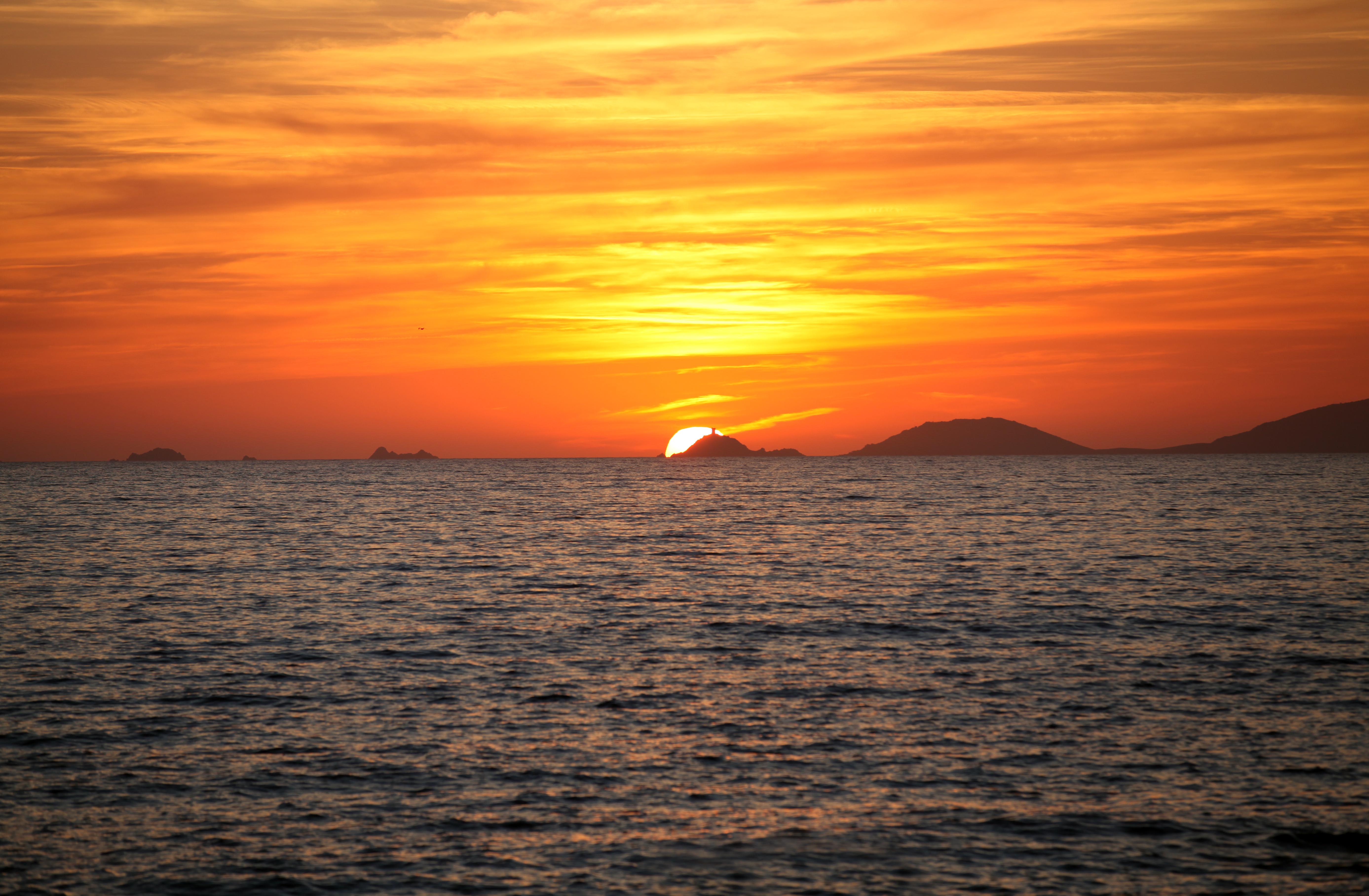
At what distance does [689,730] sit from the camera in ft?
79.5

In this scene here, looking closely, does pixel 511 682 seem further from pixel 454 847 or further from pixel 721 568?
pixel 721 568

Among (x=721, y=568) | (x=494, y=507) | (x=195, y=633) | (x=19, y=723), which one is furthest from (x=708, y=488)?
(x=19, y=723)

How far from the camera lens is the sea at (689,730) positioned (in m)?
16.8

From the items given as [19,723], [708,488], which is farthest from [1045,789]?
[708,488]

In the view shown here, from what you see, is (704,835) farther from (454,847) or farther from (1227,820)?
(1227,820)

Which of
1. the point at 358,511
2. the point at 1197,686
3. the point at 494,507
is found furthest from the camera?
the point at 494,507

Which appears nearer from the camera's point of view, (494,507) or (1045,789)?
(1045,789)

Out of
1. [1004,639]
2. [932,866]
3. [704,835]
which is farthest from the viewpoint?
[1004,639]

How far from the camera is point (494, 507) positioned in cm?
12962

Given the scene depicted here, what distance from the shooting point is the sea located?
16.8 m

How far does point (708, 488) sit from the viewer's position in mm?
194000

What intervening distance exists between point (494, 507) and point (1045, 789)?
11393cm

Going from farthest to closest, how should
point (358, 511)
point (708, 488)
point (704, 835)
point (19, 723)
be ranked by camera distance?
1. point (708, 488)
2. point (358, 511)
3. point (19, 723)
4. point (704, 835)

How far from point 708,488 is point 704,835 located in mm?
176269
